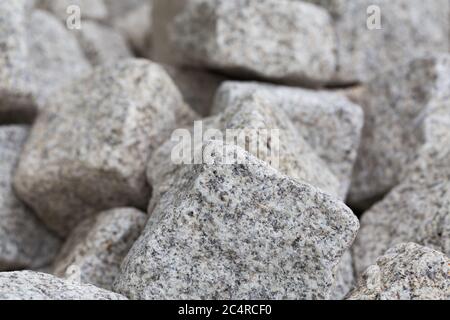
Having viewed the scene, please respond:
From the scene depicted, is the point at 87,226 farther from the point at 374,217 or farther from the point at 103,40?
the point at 103,40

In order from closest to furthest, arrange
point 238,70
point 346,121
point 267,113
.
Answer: point 267,113, point 346,121, point 238,70

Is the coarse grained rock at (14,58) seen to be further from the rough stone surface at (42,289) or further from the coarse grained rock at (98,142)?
the rough stone surface at (42,289)

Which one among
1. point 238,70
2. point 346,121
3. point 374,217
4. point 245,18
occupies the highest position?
point 245,18

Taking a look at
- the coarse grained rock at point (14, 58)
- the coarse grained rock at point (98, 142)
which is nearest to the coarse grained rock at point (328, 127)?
the coarse grained rock at point (98, 142)

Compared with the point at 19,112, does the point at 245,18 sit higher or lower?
higher

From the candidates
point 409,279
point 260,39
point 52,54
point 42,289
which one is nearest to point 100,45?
point 52,54

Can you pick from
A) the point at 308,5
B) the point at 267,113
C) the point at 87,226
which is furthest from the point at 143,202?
the point at 308,5

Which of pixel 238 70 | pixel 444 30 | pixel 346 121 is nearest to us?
pixel 346 121
